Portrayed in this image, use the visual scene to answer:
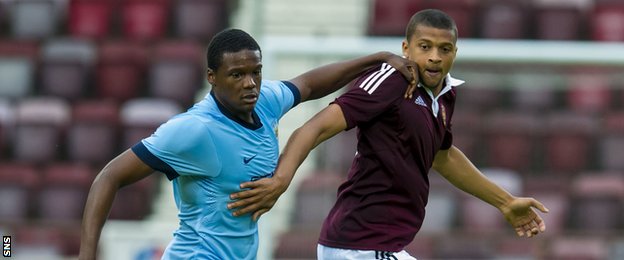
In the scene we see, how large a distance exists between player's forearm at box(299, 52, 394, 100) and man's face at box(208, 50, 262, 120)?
52 centimetres

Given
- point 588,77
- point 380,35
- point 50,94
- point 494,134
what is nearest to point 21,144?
point 50,94

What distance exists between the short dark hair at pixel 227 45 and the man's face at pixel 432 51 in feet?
1.97

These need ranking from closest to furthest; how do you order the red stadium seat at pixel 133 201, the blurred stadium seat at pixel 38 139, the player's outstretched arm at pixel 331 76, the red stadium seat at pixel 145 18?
the player's outstretched arm at pixel 331 76 → the red stadium seat at pixel 133 201 → the blurred stadium seat at pixel 38 139 → the red stadium seat at pixel 145 18

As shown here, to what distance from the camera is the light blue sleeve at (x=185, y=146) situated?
3742mm

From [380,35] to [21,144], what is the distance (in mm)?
2722

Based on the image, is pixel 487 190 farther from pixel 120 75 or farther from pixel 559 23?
pixel 120 75

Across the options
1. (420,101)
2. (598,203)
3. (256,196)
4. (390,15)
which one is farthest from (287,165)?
(390,15)

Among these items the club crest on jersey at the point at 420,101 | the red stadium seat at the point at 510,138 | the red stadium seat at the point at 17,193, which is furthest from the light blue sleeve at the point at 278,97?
the red stadium seat at the point at 17,193

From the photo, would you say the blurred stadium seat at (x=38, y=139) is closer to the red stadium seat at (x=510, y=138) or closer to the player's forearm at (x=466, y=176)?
the red stadium seat at (x=510, y=138)

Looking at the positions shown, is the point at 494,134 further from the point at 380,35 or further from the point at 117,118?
the point at 117,118

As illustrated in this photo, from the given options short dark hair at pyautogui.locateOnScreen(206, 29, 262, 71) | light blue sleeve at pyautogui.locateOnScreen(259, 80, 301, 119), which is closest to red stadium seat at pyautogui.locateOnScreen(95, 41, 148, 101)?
light blue sleeve at pyautogui.locateOnScreen(259, 80, 301, 119)

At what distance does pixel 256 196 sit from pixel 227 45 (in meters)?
0.48

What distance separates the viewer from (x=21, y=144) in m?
8.74

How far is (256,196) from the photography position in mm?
3842
